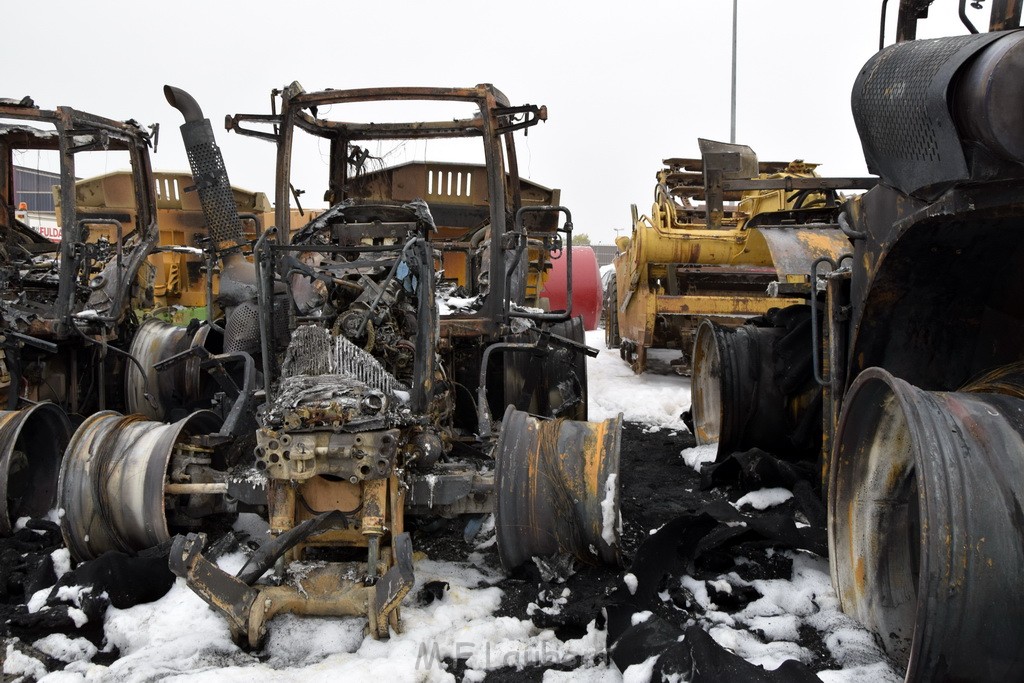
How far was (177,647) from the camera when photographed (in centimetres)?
276

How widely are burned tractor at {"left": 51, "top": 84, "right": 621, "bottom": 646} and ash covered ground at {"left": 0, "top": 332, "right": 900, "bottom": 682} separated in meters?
0.13

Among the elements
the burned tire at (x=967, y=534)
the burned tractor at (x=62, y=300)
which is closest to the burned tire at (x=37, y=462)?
the burned tractor at (x=62, y=300)

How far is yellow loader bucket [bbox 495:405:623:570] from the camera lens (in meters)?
3.17

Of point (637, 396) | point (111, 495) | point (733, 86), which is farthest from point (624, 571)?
point (733, 86)

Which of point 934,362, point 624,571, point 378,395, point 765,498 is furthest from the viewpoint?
point 765,498

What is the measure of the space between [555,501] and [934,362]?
1455mm

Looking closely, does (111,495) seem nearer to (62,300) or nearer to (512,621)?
(512,621)

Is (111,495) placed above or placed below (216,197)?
below

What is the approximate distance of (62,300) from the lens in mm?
5172

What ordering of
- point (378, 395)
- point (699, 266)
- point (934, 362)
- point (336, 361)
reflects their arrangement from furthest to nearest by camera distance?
point (699, 266) < point (336, 361) < point (378, 395) < point (934, 362)

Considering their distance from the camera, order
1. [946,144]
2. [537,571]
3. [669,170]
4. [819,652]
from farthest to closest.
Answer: [669,170] → [537,571] → [819,652] → [946,144]

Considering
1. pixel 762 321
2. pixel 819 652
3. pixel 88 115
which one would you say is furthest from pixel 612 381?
pixel 819 652

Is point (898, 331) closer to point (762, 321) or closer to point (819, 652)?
point (819, 652)

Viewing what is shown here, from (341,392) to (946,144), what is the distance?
84.0 inches
